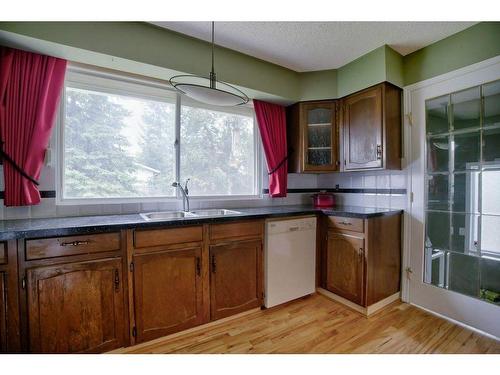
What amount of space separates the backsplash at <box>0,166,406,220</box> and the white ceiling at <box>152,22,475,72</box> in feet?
3.81

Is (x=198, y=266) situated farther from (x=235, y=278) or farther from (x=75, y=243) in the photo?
(x=75, y=243)

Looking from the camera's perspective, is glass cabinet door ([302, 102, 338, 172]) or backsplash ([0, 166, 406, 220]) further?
glass cabinet door ([302, 102, 338, 172])

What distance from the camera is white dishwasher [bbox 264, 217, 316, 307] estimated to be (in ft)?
6.44

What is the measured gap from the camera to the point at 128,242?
4.68ft

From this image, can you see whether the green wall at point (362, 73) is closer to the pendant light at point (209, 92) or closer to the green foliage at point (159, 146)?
the pendant light at point (209, 92)

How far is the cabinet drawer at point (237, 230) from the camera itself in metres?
1.73

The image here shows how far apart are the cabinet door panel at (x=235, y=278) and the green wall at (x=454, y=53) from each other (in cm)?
210

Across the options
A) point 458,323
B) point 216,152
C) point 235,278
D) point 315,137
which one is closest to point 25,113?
point 216,152

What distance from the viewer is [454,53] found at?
180 cm

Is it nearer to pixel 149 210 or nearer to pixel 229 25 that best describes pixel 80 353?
pixel 149 210

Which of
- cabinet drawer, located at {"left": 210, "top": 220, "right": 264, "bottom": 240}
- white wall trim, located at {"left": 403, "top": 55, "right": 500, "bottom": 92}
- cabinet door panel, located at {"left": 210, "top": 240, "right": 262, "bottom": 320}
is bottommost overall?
cabinet door panel, located at {"left": 210, "top": 240, "right": 262, "bottom": 320}

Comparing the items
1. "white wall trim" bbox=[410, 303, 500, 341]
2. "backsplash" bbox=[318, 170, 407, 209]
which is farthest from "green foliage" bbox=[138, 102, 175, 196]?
"white wall trim" bbox=[410, 303, 500, 341]

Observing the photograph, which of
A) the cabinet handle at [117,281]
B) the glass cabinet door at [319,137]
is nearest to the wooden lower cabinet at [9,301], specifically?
the cabinet handle at [117,281]

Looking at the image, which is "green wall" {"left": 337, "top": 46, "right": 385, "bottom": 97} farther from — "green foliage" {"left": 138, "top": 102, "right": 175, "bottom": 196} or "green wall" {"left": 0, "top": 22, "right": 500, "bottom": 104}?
"green foliage" {"left": 138, "top": 102, "right": 175, "bottom": 196}
